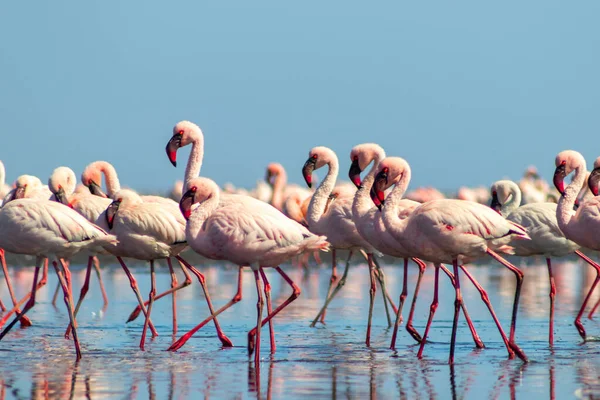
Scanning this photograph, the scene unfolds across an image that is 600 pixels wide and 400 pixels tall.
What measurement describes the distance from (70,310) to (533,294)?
281 inches

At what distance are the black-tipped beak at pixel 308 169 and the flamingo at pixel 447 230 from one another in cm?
195

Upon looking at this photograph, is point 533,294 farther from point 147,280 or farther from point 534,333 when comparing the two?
point 147,280

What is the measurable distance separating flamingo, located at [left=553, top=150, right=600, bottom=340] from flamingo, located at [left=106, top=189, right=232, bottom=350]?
2987mm

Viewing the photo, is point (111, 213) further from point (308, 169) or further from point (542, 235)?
point (542, 235)

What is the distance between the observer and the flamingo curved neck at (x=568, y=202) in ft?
30.1

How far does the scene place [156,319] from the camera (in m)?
11.0

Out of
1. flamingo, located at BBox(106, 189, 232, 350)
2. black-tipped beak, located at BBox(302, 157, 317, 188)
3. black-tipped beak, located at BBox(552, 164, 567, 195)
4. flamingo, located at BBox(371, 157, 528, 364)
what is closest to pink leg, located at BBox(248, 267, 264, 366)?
flamingo, located at BBox(106, 189, 232, 350)

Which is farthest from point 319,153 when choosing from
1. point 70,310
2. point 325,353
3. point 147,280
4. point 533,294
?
point 147,280

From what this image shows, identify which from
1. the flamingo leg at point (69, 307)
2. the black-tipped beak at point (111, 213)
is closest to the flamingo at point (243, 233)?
the black-tipped beak at point (111, 213)

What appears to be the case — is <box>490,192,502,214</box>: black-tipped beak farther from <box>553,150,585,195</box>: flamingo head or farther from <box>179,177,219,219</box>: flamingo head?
<box>179,177,219,219</box>: flamingo head

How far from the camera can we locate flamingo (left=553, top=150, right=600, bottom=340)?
29.4ft

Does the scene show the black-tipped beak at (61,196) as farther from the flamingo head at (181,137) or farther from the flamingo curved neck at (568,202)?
the flamingo curved neck at (568,202)

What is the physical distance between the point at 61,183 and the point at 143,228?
160 cm

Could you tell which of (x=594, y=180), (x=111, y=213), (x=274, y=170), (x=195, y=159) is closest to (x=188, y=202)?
(x=111, y=213)
